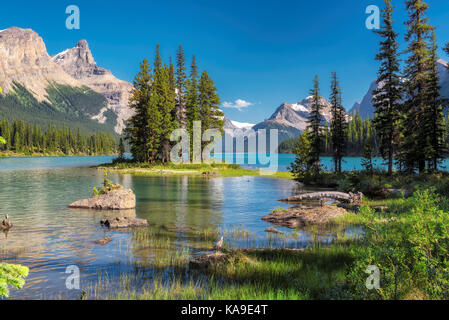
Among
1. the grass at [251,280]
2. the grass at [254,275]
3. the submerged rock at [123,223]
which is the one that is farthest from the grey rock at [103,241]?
the grass at [251,280]

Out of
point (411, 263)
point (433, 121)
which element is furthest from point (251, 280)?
point (433, 121)

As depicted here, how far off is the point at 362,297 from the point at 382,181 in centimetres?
2851

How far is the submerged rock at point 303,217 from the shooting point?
54.8ft

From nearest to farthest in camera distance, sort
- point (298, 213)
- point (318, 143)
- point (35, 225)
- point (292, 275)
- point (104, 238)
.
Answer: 1. point (292, 275)
2. point (104, 238)
3. point (35, 225)
4. point (298, 213)
5. point (318, 143)

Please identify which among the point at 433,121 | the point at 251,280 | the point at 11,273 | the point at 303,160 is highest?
the point at 433,121

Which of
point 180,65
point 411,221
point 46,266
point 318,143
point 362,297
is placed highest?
point 180,65

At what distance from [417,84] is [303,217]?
24353 millimetres

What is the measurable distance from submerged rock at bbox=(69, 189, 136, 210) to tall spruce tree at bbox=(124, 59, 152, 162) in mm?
44457

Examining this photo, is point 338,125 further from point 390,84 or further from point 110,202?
point 110,202

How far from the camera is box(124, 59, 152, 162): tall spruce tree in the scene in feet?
217

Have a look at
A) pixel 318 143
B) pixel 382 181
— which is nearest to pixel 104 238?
pixel 382 181

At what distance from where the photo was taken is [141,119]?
6812cm
